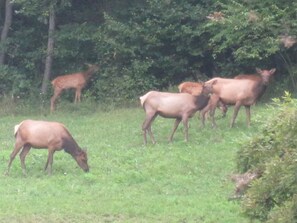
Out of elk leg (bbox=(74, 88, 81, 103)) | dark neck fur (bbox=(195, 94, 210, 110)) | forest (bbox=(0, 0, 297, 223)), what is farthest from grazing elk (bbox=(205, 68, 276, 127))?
elk leg (bbox=(74, 88, 81, 103))

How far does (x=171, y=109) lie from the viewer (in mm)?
21453

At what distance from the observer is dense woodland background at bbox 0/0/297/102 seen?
95.5 feet

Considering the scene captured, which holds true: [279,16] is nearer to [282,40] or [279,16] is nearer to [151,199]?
[282,40]

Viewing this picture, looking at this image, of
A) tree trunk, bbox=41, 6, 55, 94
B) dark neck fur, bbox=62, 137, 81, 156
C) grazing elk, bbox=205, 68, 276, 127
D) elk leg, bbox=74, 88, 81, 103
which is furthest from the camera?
tree trunk, bbox=41, 6, 55, 94

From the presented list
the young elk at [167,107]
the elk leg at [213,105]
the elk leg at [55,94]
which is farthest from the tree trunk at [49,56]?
the young elk at [167,107]

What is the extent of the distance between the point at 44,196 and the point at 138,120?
889cm

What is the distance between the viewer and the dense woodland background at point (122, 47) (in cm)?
2909

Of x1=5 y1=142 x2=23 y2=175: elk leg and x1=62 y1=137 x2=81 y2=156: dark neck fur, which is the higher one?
x1=62 y1=137 x2=81 y2=156: dark neck fur

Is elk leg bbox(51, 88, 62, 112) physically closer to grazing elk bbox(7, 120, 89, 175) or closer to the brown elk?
the brown elk

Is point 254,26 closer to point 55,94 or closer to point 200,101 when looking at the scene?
point 200,101

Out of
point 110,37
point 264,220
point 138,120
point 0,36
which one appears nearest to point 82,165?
point 138,120

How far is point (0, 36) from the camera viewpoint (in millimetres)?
31609

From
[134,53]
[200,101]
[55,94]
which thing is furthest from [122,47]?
[200,101]

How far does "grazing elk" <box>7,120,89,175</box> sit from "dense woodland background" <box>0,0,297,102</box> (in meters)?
10.0
